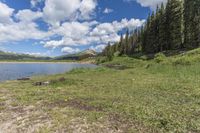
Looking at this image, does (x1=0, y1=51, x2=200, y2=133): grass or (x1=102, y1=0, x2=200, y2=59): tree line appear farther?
(x1=102, y1=0, x2=200, y2=59): tree line

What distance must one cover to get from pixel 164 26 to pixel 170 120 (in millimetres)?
67117

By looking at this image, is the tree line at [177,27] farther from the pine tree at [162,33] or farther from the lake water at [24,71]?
the lake water at [24,71]

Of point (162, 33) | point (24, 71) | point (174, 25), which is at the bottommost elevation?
point (24, 71)

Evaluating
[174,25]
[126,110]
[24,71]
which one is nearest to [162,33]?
[174,25]

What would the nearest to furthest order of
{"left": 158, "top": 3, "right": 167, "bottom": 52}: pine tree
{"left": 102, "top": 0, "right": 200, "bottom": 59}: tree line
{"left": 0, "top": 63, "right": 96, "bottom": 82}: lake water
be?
{"left": 0, "top": 63, "right": 96, "bottom": 82}: lake water → {"left": 102, "top": 0, "right": 200, "bottom": 59}: tree line → {"left": 158, "top": 3, "right": 167, "bottom": 52}: pine tree

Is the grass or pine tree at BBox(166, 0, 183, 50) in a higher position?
pine tree at BBox(166, 0, 183, 50)

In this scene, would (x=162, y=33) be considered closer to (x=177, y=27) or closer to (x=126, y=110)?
(x=177, y=27)

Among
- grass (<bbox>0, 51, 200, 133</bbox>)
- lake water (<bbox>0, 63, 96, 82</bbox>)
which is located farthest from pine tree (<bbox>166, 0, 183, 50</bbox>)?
grass (<bbox>0, 51, 200, 133</bbox>)

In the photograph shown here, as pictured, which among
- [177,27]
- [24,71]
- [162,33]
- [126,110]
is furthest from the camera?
[162,33]

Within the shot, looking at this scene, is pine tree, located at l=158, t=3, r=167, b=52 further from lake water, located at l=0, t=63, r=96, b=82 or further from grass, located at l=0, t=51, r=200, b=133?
grass, located at l=0, t=51, r=200, b=133

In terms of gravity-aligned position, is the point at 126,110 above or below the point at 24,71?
above

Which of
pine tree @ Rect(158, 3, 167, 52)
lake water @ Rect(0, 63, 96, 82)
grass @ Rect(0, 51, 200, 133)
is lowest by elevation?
lake water @ Rect(0, 63, 96, 82)

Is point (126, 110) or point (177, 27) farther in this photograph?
point (177, 27)

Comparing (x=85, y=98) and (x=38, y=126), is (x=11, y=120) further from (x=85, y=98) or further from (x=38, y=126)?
(x=85, y=98)
